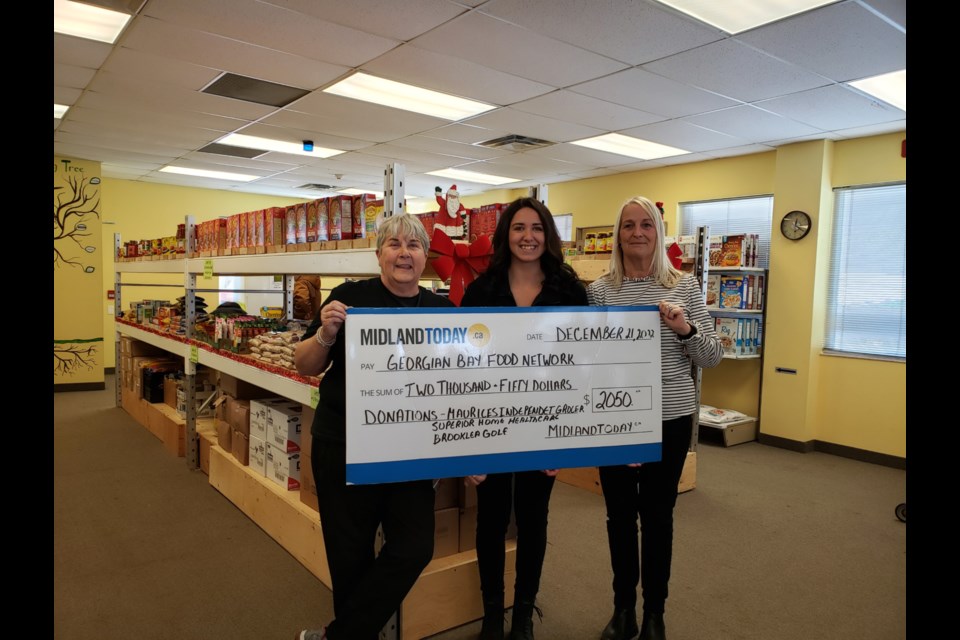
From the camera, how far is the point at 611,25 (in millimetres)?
3252

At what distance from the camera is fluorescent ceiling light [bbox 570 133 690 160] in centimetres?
609

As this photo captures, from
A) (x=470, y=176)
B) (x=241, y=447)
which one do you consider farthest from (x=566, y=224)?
(x=241, y=447)

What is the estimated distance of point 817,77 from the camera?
397cm

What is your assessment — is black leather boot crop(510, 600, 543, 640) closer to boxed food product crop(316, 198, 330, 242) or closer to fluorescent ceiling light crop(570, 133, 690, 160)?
boxed food product crop(316, 198, 330, 242)

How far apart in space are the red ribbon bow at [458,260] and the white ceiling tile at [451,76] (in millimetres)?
1967

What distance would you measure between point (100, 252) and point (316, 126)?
4225mm

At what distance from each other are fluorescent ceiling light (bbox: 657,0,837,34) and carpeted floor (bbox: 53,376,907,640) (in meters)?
2.87

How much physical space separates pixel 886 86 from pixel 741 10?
1.80 meters

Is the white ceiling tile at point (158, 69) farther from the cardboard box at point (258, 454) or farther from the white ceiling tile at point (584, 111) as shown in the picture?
the cardboard box at point (258, 454)

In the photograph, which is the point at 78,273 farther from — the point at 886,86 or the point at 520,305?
the point at 886,86

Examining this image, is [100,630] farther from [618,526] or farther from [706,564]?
[706,564]

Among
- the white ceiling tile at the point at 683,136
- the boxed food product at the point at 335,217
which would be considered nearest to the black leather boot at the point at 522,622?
the boxed food product at the point at 335,217

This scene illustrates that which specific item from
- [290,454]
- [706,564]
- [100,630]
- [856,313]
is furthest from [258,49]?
[856,313]

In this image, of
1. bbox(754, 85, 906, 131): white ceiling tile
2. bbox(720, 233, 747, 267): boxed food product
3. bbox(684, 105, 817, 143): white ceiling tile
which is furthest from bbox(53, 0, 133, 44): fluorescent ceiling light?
bbox(720, 233, 747, 267): boxed food product
